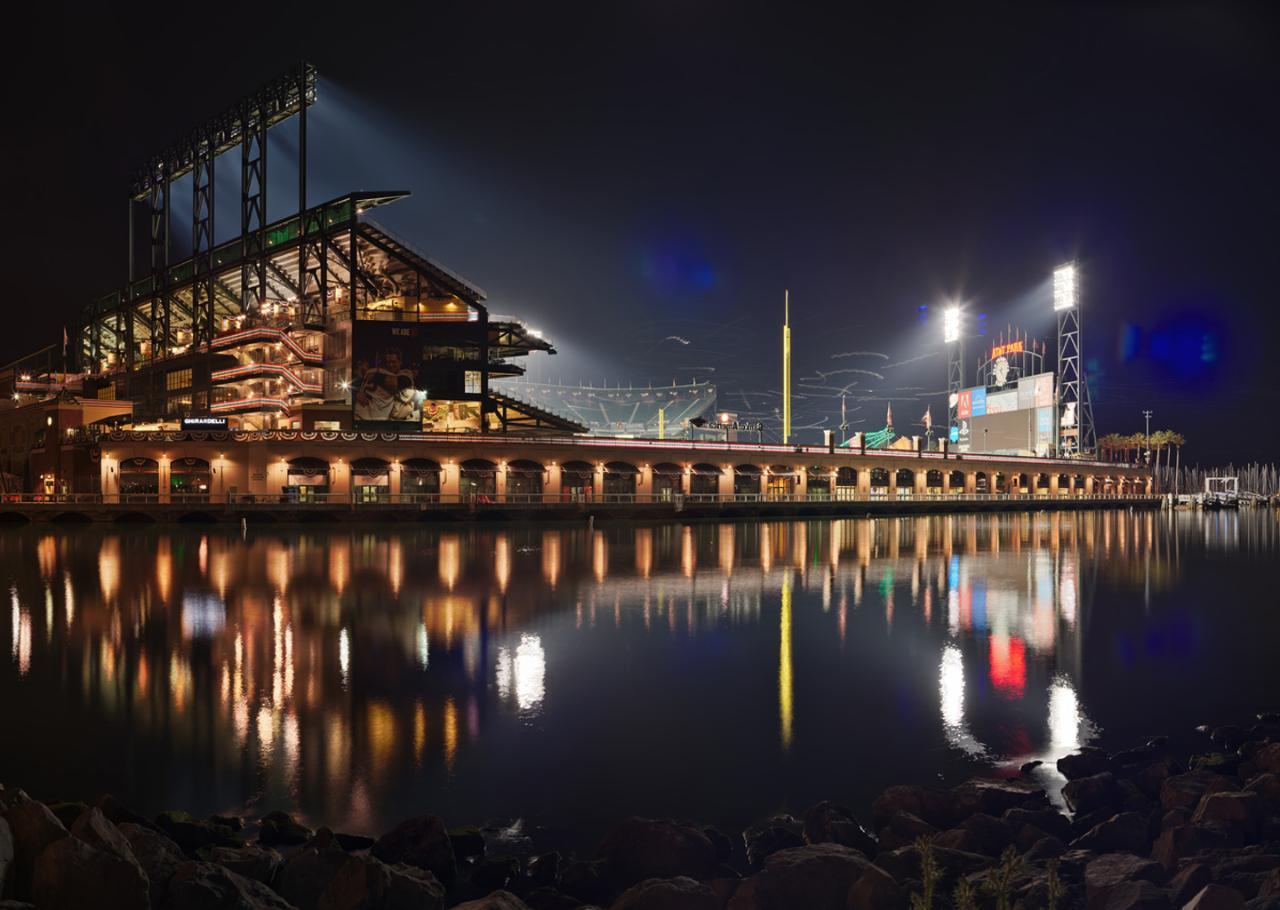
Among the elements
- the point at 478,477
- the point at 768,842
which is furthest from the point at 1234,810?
the point at 478,477

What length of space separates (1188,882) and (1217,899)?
0.97 meters

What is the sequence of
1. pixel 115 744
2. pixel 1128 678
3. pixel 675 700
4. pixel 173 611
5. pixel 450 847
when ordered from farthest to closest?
pixel 173 611 < pixel 1128 678 < pixel 675 700 < pixel 115 744 < pixel 450 847

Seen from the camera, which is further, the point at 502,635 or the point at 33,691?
the point at 502,635

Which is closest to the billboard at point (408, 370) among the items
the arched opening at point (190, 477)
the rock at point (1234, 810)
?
the arched opening at point (190, 477)

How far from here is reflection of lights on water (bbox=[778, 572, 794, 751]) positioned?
13.4m

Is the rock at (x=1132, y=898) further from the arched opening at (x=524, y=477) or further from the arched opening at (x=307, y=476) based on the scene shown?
the arched opening at (x=524, y=477)

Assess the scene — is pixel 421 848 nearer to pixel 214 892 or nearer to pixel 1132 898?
pixel 214 892

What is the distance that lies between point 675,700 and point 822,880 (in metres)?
7.44

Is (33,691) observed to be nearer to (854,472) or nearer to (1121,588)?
(1121,588)

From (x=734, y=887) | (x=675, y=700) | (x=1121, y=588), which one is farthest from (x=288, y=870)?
(x=1121, y=588)

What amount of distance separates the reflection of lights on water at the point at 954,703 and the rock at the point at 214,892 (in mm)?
9468

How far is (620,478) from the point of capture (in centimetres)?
8438

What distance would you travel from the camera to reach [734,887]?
25.4 feet

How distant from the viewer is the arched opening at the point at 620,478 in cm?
8344
